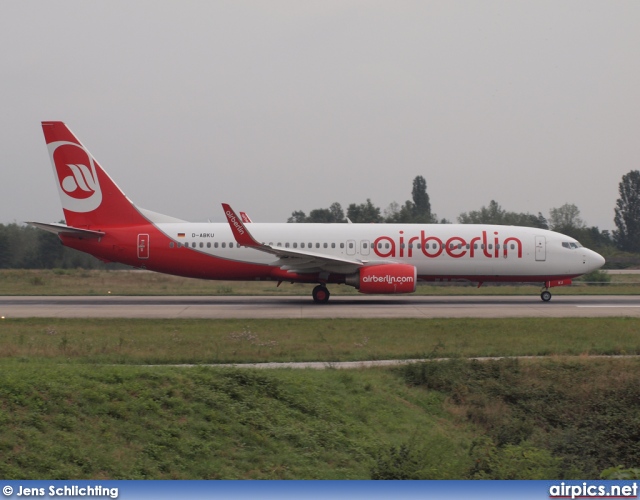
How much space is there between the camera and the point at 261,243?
33188 millimetres

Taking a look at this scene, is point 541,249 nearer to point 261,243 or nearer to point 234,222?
point 261,243

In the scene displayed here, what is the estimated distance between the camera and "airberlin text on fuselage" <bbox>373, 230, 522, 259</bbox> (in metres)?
33.2

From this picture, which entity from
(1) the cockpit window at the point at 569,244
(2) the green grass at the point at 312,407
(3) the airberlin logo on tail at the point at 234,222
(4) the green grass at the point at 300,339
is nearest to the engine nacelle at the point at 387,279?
(3) the airberlin logo on tail at the point at 234,222

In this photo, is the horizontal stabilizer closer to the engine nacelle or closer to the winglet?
the winglet

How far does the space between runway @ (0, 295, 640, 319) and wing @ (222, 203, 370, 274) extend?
1549mm

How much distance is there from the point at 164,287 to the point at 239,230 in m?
15.2

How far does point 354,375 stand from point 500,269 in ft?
62.4

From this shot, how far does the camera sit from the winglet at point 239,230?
3047 centimetres

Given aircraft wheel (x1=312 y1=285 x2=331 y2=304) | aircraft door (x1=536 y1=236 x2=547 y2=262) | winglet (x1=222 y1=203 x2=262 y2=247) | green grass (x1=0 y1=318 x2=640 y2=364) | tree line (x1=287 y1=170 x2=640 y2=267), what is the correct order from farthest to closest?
tree line (x1=287 y1=170 x2=640 y2=267)
aircraft door (x1=536 y1=236 x2=547 y2=262)
aircraft wheel (x1=312 y1=285 x2=331 y2=304)
winglet (x1=222 y1=203 x2=262 y2=247)
green grass (x1=0 y1=318 x2=640 y2=364)

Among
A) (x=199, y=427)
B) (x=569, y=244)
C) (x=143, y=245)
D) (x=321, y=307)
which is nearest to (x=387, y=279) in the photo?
(x=321, y=307)

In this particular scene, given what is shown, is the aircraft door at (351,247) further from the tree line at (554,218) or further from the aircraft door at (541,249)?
the tree line at (554,218)

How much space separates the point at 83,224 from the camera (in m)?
33.6

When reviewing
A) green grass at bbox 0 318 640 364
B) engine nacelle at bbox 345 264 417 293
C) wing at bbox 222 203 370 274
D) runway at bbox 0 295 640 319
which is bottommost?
green grass at bbox 0 318 640 364

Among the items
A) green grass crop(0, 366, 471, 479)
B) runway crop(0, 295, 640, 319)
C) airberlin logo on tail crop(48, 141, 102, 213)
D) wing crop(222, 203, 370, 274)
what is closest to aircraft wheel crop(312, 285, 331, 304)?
runway crop(0, 295, 640, 319)
